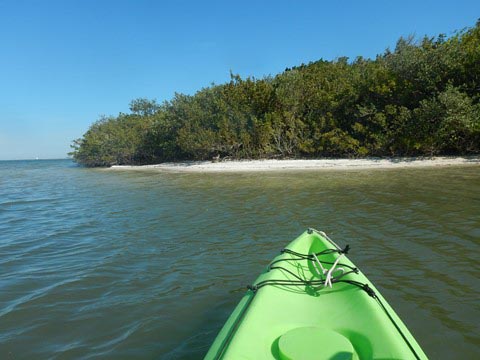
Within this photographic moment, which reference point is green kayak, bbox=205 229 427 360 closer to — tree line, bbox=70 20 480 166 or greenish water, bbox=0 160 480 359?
greenish water, bbox=0 160 480 359

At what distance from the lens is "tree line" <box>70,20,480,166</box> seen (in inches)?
858

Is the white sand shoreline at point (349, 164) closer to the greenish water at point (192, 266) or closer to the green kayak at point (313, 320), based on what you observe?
the greenish water at point (192, 266)

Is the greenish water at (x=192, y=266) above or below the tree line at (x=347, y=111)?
below

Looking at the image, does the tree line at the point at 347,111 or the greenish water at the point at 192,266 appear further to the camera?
the tree line at the point at 347,111

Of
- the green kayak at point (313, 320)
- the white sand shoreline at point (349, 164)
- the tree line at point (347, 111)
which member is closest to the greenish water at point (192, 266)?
the green kayak at point (313, 320)

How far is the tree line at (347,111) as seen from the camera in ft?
71.5

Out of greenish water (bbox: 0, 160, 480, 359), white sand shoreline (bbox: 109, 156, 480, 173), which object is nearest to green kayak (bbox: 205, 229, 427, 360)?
greenish water (bbox: 0, 160, 480, 359)

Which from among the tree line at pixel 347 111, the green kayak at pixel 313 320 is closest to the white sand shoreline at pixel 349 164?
the tree line at pixel 347 111

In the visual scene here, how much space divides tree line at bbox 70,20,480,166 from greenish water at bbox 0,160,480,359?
13.5m

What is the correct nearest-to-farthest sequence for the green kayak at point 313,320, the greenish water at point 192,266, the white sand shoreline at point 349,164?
the green kayak at point 313,320, the greenish water at point 192,266, the white sand shoreline at point 349,164

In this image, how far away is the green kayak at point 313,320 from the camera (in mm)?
2381

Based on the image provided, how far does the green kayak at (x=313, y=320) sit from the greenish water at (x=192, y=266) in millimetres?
921

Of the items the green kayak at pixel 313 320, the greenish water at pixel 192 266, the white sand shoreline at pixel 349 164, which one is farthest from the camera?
the white sand shoreline at pixel 349 164

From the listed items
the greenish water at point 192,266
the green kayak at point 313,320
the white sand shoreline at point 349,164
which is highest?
the white sand shoreline at point 349,164
